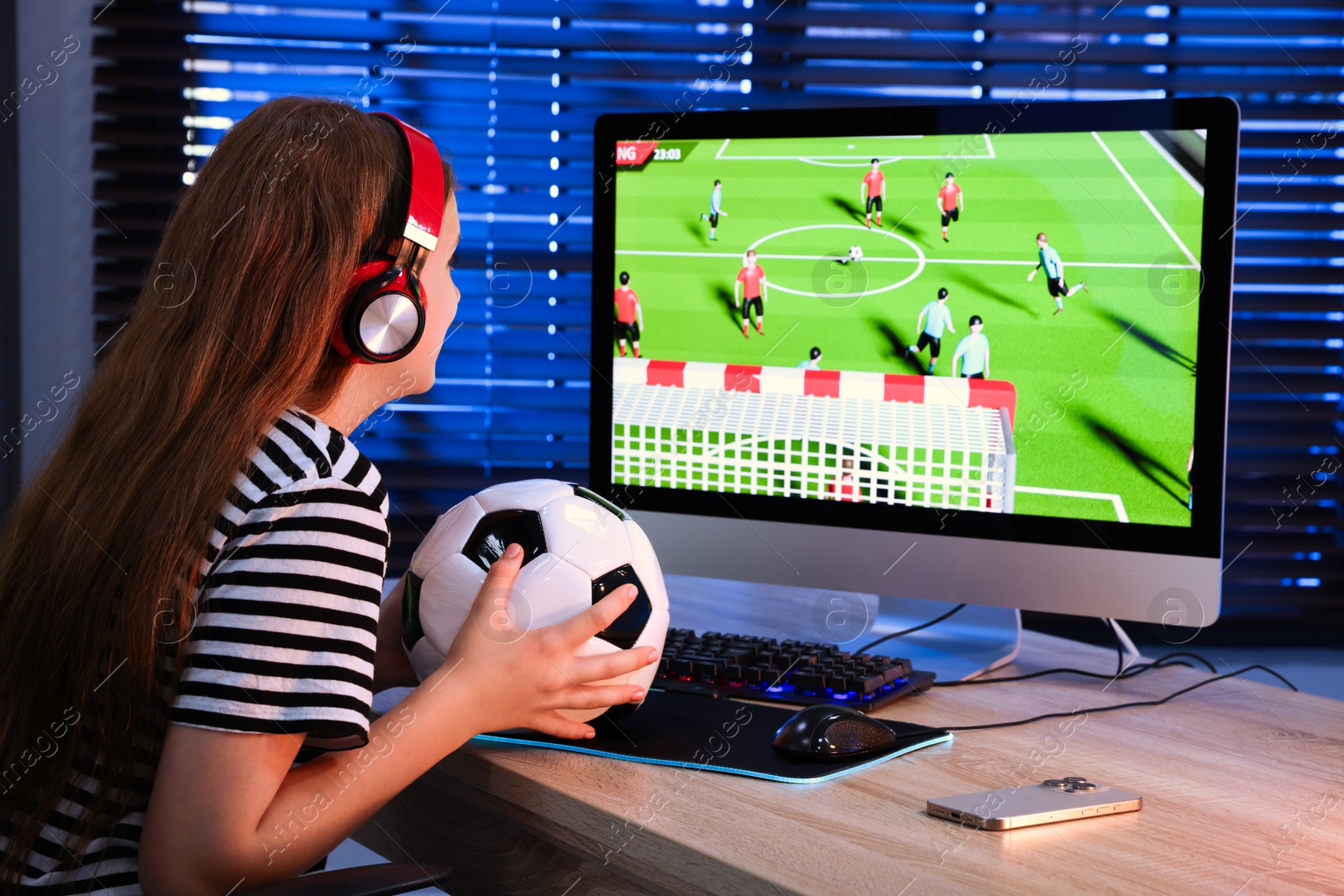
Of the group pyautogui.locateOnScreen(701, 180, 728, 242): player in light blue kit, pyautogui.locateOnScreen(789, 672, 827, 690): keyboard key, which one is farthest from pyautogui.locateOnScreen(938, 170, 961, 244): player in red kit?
pyautogui.locateOnScreen(789, 672, 827, 690): keyboard key

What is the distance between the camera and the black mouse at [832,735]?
82cm

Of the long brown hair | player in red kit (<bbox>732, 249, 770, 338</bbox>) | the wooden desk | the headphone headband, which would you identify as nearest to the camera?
the wooden desk

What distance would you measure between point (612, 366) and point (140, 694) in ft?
2.27

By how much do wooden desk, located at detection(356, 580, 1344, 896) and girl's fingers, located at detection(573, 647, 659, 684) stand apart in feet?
0.22

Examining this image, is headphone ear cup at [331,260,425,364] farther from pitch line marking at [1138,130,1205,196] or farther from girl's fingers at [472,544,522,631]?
pitch line marking at [1138,130,1205,196]

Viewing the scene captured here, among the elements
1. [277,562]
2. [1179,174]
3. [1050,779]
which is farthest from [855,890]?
[1179,174]

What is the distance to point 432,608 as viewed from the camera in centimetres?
88

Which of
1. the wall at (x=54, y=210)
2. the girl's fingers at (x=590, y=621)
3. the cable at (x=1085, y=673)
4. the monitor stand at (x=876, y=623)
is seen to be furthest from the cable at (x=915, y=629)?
the wall at (x=54, y=210)

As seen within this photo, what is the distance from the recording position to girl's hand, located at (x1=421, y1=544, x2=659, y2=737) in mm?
809

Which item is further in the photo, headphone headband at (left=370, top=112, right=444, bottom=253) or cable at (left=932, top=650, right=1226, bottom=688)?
cable at (left=932, top=650, right=1226, bottom=688)

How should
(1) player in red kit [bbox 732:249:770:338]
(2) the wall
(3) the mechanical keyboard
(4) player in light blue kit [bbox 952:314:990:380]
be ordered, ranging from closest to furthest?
(3) the mechanical keyboard
(4) player in light blue kit [bbox 952:314:990:380]
(1) player in red kit [bbox 732:249:770:338]
(2) the wall

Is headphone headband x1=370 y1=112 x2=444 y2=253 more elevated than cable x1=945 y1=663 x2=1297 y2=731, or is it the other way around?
headphone headband x1=370 y1=112 x2=444 y2=253

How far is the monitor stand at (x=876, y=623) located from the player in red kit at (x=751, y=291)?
0.33m

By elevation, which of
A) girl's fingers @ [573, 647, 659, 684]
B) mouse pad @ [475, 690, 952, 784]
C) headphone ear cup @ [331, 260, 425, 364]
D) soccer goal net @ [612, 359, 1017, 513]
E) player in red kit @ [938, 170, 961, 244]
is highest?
player in red kit @ [938, 170, 961, 244]
